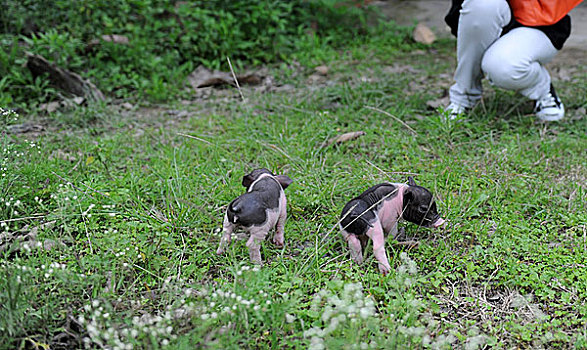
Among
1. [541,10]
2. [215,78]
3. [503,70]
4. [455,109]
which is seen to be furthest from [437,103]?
[215,78]

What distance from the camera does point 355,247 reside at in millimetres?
2518

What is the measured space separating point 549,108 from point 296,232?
231 cm

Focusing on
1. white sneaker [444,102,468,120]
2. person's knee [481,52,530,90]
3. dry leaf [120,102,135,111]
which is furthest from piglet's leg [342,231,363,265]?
dry leaf [120,102,135,111]

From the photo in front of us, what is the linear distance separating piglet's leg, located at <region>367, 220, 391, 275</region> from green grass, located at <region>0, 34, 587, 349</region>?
0.16 feet

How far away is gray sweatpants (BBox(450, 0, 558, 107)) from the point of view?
145 inches

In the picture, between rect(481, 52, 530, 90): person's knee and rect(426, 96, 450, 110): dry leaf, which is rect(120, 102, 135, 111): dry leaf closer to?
rect(426, 96, 450, 110): dry leaf

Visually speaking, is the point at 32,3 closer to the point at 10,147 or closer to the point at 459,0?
the point at 10,147

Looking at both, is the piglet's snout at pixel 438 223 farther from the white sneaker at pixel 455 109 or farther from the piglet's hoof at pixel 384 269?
the white sneaker at pixel 455 109

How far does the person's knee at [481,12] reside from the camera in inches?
144

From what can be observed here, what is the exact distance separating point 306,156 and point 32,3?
3617 mm

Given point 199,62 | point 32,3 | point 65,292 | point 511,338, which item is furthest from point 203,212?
point 32,3

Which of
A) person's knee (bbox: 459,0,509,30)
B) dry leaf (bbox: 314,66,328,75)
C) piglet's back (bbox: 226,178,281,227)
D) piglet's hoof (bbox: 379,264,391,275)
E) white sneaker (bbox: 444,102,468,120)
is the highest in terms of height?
person's knee (bbox: 459,0,509,30)

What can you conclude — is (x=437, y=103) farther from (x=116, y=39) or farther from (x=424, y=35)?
(x=116, y=39)

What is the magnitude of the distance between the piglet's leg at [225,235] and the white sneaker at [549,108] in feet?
8.68
